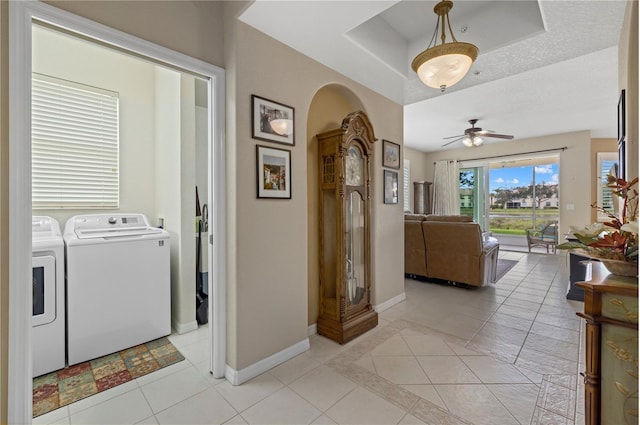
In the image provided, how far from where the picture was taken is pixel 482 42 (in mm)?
2609

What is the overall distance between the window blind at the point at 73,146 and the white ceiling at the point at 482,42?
1951 millimetres

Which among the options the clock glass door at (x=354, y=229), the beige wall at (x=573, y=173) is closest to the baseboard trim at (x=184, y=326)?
the clock glass door at (x=354, y=229)

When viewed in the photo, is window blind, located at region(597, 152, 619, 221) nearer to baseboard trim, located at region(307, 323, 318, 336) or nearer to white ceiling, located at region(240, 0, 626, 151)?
white ceiling, located at region(240, 0, 626, 151)

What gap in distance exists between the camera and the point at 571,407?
166cm

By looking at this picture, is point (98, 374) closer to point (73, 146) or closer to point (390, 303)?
point (73, 146)

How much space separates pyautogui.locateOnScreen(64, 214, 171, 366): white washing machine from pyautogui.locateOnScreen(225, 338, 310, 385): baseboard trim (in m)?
1.01

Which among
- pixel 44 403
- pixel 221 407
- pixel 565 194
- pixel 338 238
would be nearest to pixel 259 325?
pixel 221 407

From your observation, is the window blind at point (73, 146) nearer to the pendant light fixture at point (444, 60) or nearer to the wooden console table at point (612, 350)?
the pendant light fixture at point (444, 60)

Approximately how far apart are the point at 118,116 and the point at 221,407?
2.92 m

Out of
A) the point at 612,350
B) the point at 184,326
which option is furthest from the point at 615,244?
the point at 184,326

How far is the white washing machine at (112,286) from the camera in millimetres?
2133

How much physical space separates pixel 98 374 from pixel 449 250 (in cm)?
403

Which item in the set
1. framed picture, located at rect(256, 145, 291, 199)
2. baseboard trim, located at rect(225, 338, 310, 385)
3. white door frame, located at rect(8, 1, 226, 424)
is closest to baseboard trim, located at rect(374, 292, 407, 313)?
baseboard trim, located at rect(225, 338, 310, 385)

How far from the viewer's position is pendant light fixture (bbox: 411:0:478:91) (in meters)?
2.00
